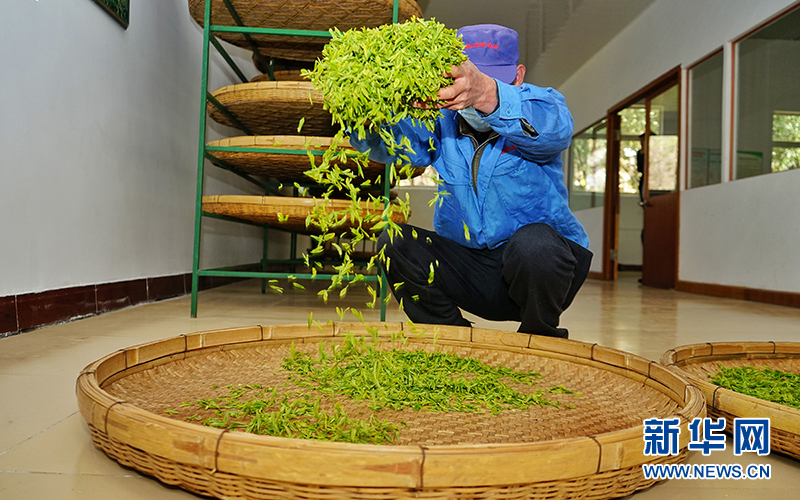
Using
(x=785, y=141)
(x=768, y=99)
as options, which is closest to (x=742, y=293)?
(x=785, y=141)

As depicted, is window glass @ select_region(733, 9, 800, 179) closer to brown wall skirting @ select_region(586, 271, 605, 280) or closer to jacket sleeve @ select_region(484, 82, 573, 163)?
brown wall skirting @ select_region(586, 271, 605, 280)

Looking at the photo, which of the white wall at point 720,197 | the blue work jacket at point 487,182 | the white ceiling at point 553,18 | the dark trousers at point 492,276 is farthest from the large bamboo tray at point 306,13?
the white ceiling at point 553,18

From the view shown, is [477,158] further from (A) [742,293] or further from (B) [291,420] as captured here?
(A) [742,293]

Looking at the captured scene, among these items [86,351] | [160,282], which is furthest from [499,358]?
[160,282]

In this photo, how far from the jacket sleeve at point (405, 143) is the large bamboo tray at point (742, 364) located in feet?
2.77

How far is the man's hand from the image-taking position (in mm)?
1126

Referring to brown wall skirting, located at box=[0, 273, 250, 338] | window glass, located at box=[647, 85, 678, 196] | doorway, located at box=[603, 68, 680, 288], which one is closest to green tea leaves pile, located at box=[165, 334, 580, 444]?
brown wall skirting, located at box=[0, 273, 250, 338]

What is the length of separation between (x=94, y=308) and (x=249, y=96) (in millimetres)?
1093

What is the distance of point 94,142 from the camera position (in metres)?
2.23

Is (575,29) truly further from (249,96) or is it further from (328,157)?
(328,157)

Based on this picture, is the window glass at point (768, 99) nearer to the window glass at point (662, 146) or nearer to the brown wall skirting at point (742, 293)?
the brown wall skirting at point (742, 293)

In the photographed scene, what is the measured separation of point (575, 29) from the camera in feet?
22.1

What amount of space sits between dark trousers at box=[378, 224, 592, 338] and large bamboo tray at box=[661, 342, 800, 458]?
34 centimetres

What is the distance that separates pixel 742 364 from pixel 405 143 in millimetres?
1101
